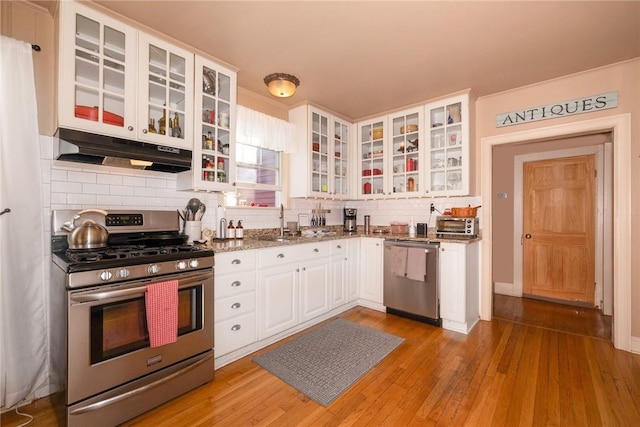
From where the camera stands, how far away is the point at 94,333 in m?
1.60

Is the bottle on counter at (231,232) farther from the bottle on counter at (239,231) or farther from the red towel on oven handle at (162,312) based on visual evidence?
the red towel on oven handle at (162,312)

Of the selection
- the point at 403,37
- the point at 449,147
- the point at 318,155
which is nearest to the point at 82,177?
the point at 318,155

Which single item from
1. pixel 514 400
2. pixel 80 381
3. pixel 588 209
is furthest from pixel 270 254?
pixel 588 209

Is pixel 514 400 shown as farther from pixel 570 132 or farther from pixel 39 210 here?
pixel 39 210

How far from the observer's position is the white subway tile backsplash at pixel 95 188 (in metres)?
2.12

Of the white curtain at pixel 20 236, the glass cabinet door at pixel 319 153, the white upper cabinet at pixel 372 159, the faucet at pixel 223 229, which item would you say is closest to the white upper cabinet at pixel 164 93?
the white curtain at pixel 20 236

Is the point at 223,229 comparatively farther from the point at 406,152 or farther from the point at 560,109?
the point at 560,109

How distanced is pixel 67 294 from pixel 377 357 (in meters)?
2.16

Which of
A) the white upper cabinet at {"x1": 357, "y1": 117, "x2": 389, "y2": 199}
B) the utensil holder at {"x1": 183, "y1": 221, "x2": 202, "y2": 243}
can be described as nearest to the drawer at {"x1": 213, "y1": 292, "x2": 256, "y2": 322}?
the utensil holder at {"x1": 183, "y1": 221, "x2": 202, "y2": 243}

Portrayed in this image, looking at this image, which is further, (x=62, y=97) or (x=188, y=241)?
(x=188, y=241)

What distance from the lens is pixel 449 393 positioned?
77.8 inches

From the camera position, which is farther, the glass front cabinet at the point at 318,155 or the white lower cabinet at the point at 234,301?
the glass front cabinet at the point at 318,155

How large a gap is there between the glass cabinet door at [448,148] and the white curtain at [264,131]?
5.62ft

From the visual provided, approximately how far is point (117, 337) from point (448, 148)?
3.51 m
